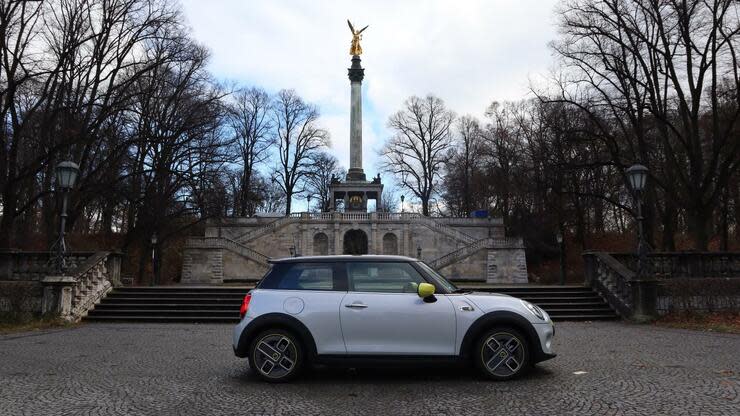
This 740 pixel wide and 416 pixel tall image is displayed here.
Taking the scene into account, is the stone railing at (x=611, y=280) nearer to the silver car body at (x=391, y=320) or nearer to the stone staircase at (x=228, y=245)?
the silver car body at (x=391, y=320)

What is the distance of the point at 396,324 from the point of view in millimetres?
6578

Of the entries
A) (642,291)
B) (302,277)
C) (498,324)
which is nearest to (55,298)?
(302,277)

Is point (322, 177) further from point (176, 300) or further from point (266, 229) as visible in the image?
point (176, 300)

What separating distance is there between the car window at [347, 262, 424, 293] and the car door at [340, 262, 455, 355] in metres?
0.08

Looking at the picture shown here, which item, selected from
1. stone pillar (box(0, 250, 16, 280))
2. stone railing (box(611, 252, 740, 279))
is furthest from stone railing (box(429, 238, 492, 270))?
stone pillar (box(0, 250, 16, 280))

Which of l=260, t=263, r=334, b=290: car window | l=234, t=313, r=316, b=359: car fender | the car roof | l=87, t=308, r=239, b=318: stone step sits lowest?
l=87, t=308, r=239, b=318: stone step

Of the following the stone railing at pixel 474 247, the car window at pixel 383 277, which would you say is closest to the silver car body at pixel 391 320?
the car window at pixel 383 277

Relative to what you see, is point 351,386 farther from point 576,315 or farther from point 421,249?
point 421,249

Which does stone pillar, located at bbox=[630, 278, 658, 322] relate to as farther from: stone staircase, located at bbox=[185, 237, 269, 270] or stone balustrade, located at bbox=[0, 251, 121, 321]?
stone staircase, located at bbox=[185, 237, 269, 270]

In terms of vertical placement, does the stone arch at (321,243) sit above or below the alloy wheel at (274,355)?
above

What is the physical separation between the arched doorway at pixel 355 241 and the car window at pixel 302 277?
4173cm

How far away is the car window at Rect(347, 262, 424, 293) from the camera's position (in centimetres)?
686

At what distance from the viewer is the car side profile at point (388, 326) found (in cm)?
658

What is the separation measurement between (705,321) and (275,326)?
11.5 meters
